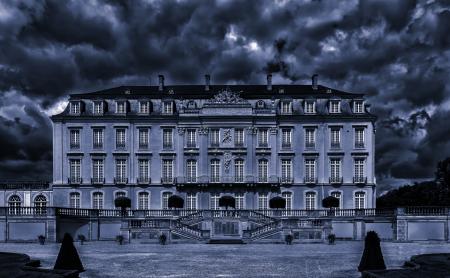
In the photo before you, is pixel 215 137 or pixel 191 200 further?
pixel 215 137

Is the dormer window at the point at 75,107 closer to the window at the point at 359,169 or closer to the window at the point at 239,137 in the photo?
the window at the point at 239,137

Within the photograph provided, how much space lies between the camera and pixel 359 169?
52.7 metres

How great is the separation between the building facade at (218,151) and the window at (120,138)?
0.27 feet

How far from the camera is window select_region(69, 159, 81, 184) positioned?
53188mm

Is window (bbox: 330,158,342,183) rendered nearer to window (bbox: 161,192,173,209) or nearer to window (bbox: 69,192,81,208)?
window (bbox: 161,192,173,209)

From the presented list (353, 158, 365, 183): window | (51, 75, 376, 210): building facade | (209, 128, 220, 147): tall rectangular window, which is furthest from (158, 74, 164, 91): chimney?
(353, 158, 365, 183): window

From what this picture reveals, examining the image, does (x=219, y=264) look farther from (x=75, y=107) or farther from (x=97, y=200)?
(x=75, y=107)

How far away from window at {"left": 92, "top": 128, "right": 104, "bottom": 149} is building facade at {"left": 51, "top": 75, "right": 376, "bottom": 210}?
0.08m

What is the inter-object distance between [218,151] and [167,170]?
4.48m

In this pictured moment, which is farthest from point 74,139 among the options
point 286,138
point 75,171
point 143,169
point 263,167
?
point 286,138

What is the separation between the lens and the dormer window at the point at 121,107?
177ft

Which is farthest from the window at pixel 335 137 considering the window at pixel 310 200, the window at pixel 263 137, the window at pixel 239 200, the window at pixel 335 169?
the window at pixel 239 200

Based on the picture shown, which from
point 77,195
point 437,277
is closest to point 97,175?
point 77,195

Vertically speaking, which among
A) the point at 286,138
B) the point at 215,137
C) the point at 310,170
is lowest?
the point at 310,170
